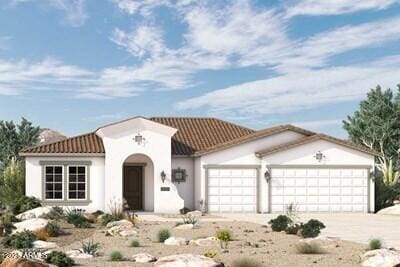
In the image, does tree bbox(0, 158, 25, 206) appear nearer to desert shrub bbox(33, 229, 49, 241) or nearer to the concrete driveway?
the concrete driveway

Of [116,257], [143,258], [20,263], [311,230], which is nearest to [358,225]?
[311,230]

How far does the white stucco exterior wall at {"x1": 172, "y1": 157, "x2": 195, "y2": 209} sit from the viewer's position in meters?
33.8

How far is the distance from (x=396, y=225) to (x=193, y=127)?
50.8 ft

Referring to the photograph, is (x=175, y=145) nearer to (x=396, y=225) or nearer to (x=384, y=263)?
(x=396, y=225)

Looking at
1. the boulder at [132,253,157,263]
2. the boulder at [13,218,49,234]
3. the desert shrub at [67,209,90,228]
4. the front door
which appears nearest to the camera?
the boulder at [132,253,157,263]

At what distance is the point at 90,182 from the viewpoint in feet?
107

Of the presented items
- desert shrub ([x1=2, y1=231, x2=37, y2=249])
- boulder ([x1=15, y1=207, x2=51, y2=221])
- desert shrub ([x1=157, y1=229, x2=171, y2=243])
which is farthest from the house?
desert shrub ([x1=2, y1=231, x2=37, y2=249])

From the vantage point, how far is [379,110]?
48188 mm

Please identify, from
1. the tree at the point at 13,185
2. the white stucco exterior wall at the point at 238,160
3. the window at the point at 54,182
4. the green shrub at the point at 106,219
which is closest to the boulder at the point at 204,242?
the green shrub at the point at 106,219

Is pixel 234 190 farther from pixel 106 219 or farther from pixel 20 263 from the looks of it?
pixel 20 263

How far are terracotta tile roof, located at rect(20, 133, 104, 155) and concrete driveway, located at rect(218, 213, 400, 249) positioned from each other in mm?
7298

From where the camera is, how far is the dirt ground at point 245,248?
14.6m

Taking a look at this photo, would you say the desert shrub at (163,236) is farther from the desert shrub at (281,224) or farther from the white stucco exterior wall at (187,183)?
the white stucco exterior wall at (187,183)

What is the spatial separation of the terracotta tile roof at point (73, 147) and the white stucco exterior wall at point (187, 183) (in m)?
3.96
